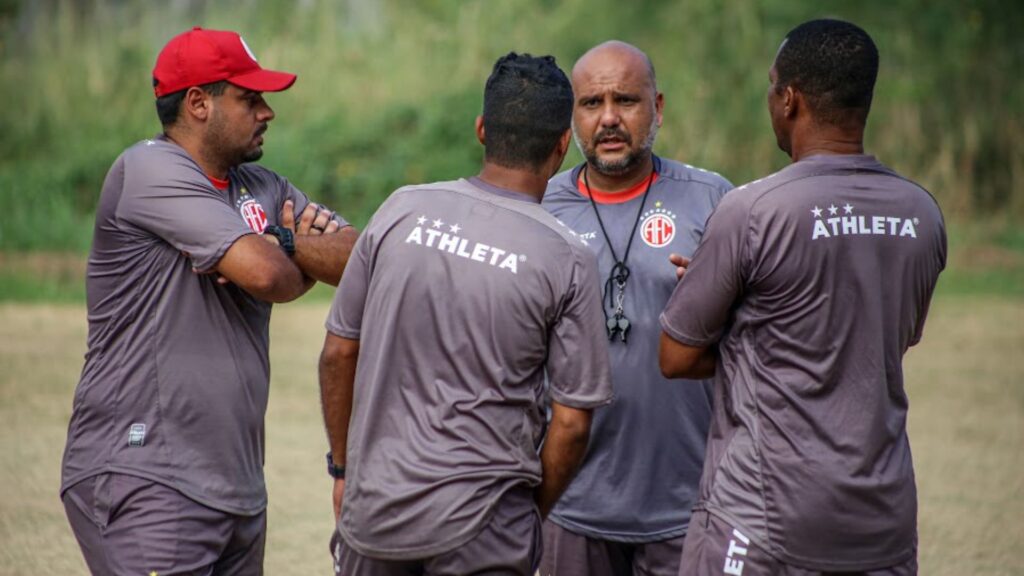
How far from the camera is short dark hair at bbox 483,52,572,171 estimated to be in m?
3.71

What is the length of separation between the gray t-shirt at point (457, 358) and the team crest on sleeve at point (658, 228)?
3.61 ft

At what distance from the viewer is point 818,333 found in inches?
143

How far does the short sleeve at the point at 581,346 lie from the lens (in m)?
3.62

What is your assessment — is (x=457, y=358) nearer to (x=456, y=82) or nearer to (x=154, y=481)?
(x=154, y=481)

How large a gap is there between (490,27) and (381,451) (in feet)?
51.5

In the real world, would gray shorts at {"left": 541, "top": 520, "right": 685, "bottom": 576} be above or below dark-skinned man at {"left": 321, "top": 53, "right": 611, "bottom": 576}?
below

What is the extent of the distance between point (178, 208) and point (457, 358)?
43.6 inches

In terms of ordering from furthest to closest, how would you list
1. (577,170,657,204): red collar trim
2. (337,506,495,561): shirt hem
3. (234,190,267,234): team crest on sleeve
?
(577,170,657,204): red collar trim, (234,190,267,234): team crest on sleeve, (337,506,495,561): shirt hem

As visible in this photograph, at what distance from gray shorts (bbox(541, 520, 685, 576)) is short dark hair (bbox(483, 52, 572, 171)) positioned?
1.57 meters

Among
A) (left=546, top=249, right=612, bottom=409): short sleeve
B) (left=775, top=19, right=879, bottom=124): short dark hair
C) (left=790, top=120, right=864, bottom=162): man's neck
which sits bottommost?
(left=546, top=249, right=612, bottom=409): short sleeve

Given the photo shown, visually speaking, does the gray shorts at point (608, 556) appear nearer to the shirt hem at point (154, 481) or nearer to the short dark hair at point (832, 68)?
the shirt hem at point (154, 481)

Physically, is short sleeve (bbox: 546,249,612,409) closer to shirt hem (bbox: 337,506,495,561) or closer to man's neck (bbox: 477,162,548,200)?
man's neck (bbox: 477,162,548,200)

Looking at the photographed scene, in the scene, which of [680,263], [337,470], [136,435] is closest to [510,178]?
[680,263]

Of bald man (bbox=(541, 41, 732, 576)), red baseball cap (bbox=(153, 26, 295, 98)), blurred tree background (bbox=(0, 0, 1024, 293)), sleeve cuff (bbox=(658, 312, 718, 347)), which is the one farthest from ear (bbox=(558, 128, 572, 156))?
blurred tree background (bbox=(0, 0, 1024, 293))
